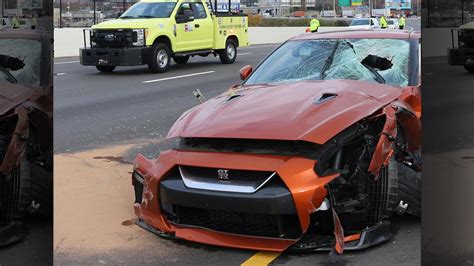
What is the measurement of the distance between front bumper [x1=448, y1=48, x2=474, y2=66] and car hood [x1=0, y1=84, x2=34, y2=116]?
2021mm

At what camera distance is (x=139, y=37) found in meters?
2.74

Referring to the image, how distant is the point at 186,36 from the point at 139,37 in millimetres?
256

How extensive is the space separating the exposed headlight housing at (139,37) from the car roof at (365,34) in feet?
2.58

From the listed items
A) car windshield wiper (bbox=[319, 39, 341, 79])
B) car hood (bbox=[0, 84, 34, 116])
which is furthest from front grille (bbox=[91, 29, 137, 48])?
car windshield wiper (bbox=[319, 39, 341, 79])

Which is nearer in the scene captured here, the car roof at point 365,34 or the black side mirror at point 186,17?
the car roof at point 365,34

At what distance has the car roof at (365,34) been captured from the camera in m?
2.40

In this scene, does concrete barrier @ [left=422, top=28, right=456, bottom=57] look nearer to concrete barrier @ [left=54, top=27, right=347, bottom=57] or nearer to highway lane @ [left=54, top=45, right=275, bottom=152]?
concrete barrier @ [left=54, top=27, right=347, bottom=57]

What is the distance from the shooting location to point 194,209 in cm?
252

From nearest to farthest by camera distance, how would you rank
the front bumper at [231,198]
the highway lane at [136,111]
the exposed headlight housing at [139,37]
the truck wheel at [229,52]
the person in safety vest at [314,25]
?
the front bumper at [231,198] < the highway lane at [136,111] < the person in safety vest at [314,25] < the exposed headlight housing at [139,37] < the truck wheel at [229,52]

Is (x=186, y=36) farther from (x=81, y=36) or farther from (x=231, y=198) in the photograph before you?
(x=231, y=198)

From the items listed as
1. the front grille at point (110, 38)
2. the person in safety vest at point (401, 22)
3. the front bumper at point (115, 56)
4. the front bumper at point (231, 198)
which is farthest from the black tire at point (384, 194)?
the front grille at point (110, 38)

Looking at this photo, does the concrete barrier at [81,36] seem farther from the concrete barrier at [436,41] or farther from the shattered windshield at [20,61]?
the concrete barrier at [436,41]

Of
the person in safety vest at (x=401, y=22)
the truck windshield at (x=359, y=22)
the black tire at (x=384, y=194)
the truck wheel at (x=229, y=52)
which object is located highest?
the truck windshield at (x=359, y=22)

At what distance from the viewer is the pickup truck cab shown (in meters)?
2.63
